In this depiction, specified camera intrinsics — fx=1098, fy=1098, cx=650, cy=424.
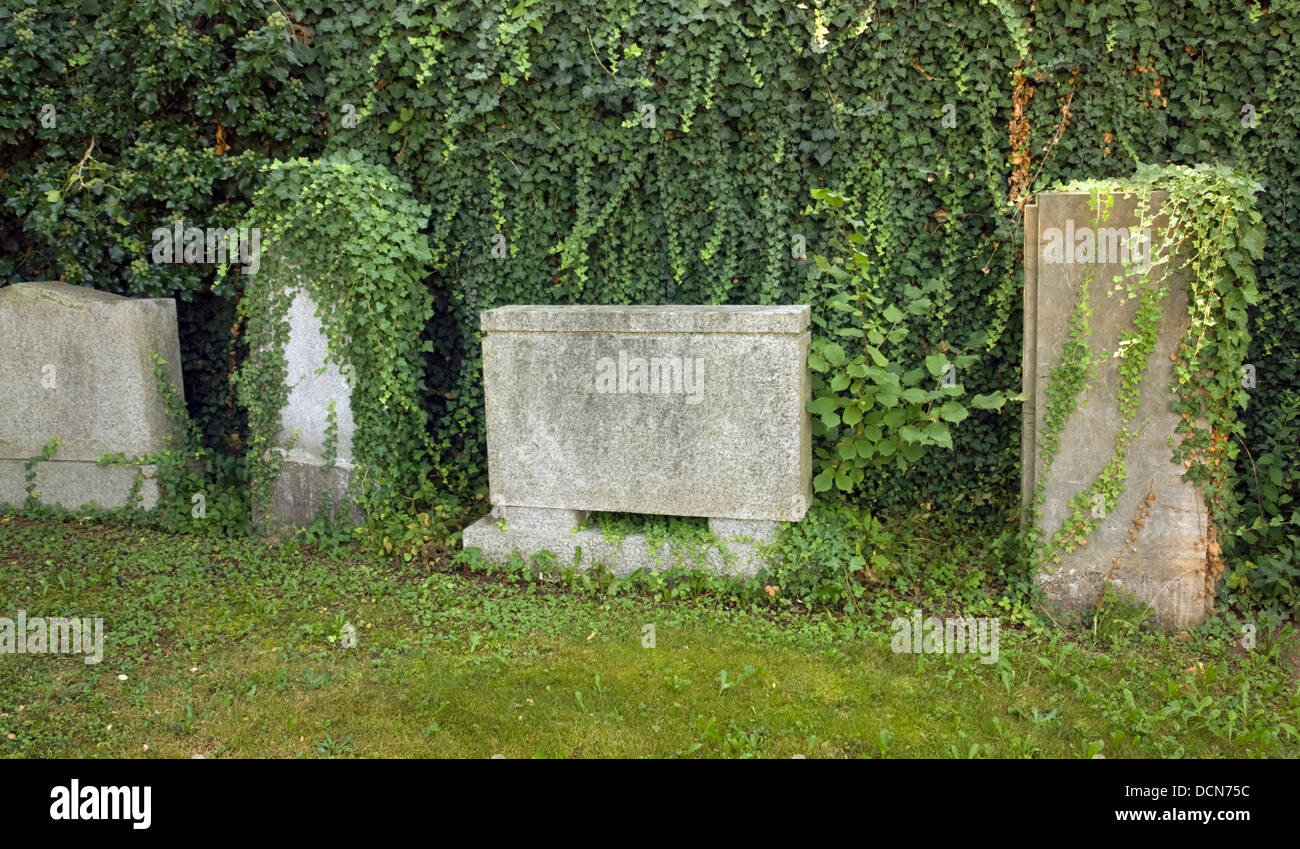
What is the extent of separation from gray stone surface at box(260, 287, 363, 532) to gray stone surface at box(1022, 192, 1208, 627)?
3.66m

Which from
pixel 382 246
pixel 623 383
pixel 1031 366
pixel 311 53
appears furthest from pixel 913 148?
pixel 311 53

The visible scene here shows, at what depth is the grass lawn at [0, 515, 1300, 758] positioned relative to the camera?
4.07 meters

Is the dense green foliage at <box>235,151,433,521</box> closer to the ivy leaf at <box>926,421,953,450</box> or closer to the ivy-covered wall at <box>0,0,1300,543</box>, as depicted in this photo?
the ivy-covered wall at <box>0,0,1300,543</box>

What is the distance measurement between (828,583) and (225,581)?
3093 millimetres

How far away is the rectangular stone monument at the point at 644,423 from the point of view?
210 inches

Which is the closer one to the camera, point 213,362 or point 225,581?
point 225,581

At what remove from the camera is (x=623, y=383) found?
5.50 meters

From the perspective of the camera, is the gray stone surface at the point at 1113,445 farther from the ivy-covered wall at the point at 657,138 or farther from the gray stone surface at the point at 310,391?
the gray stone surface at the point at 310,391

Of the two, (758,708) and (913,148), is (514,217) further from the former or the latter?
(758,708)
